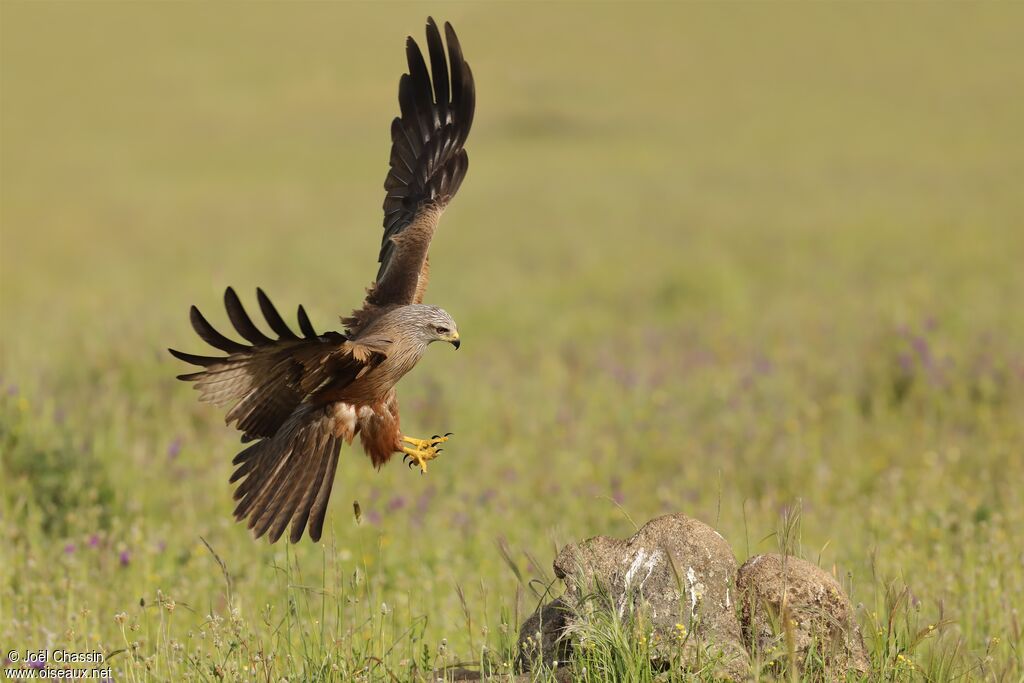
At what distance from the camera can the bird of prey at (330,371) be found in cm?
394

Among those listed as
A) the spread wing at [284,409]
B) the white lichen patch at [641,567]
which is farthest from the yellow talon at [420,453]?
the white lichen patch at [641,567]

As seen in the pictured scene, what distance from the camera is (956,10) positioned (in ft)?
166

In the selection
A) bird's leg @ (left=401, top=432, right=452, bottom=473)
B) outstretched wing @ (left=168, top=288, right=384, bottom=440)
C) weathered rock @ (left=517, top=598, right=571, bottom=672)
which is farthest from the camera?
bird's leg @ (left=401, top=432, right=452, bottom=473)

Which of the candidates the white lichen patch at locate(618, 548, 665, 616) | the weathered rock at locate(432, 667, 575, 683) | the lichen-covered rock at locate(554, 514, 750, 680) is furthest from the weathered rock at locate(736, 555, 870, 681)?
the weathered rock at locate(432, 667, 575, 683)

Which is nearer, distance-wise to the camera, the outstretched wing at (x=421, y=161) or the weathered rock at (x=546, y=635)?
the weathered rock at (x=546, y=635)

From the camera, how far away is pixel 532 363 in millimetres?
11797

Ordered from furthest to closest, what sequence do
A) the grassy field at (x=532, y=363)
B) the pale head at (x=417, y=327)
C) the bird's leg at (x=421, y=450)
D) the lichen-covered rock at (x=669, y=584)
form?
the grassy field at (x=532, y=363), the bird's leg at (x=421, y=450), the pale head at (x=417, y=327), the lichen-covered rock at (x=669, y=584)

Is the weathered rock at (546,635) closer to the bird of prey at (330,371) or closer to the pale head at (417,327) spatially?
the bird of prey at (330,371)

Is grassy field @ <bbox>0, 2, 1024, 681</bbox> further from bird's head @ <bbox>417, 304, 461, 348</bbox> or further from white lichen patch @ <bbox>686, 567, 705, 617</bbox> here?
bird's head @ <bbox>417, 304, 461, 348</bbox>

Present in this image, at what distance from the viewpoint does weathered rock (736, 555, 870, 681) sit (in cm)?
364

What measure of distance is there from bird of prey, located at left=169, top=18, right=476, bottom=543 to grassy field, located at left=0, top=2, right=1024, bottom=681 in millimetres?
399

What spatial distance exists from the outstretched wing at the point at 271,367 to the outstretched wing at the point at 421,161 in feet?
2.18

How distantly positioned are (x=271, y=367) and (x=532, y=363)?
308 inches

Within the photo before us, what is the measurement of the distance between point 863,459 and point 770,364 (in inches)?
94.9
